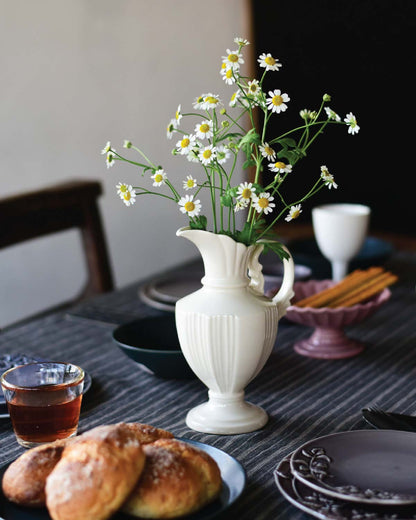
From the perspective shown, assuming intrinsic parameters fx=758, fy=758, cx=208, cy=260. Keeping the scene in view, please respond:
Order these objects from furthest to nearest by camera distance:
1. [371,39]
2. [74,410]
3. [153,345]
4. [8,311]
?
[371,39] < [8,311] < [153,345] < [74,410]

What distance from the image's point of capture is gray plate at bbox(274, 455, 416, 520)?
740 millimetres

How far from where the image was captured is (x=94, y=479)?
0.67 metres

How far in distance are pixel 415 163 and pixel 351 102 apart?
1.42ft

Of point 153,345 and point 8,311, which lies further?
point 8,311

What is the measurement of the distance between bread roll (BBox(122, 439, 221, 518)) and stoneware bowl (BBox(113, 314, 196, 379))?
386mm

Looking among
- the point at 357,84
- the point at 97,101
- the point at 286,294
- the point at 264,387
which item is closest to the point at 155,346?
the point at 264,387

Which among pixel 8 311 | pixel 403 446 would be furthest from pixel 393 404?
pixel 8 311

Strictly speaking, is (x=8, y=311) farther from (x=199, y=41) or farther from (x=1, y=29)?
(x=199, y=41)

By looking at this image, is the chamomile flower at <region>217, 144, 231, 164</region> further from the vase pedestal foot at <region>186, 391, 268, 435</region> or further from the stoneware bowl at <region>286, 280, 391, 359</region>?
the stoneware bowl at <region>286, 280, 391, 359</region>

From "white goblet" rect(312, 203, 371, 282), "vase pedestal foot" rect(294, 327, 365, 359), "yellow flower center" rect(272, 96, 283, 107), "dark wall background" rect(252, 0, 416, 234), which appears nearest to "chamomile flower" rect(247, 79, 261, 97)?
"yellow flower center" rect(272, 96, 283, 107)

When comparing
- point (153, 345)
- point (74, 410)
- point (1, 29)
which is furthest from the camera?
point (1, 29)

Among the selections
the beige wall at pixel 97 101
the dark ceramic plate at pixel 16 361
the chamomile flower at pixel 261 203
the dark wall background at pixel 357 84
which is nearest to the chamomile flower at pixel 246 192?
the chamomile flower at pixel 261 203

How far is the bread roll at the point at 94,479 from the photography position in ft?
2.19

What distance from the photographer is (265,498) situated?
0.81 metres
